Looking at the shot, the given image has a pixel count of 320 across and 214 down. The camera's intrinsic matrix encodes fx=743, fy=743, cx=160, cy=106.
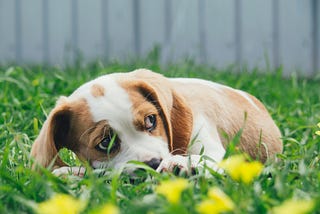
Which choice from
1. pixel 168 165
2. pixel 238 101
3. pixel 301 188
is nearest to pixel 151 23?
pixel 238 101

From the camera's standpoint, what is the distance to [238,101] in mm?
4039

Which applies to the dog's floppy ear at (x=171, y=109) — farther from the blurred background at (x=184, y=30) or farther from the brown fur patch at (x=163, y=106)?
the blurred background at (x=184, y=30)

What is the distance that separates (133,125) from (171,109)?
0.36 metres

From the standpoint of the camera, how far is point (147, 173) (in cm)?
278

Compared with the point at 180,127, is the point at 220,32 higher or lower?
lower

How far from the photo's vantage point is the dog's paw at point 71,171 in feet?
10.2

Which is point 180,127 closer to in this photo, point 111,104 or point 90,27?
point 111,104

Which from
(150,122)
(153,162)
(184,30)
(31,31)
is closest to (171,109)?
(150,122)

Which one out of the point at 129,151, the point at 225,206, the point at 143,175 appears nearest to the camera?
the point at 225,206

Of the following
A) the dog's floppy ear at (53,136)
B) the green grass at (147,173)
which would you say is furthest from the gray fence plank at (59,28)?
the dog's floppy ear at (53,136)

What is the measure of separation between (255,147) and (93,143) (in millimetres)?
1023

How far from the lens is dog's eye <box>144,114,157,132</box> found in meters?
3.19

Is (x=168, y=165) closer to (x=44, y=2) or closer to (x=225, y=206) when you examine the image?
(x=225, y=206)

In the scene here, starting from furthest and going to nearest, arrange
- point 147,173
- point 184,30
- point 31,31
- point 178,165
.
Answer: point 31,31 < point 184,30 < point 178,165 < point 147,173
